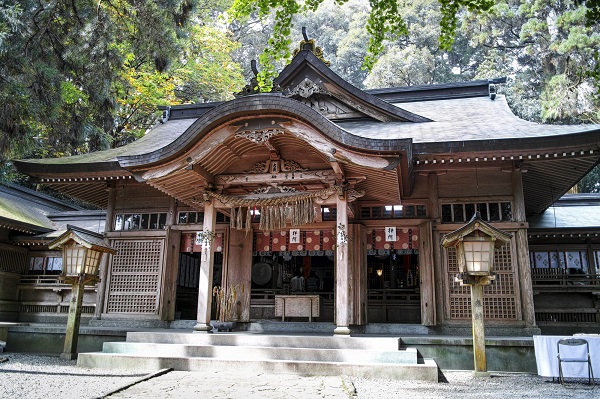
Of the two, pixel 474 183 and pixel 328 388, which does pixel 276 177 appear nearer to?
pixel 328 388

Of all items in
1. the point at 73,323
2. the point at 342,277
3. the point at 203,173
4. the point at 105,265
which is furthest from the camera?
the point at 105,265

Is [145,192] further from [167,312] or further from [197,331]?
[197,331]

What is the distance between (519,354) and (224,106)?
732 cm

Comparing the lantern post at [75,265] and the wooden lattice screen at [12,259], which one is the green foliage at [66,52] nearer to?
the lantern post at [75,265]

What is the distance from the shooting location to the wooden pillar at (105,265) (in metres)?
12.4

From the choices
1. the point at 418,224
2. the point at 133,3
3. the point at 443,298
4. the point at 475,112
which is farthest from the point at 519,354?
the point at 133,3

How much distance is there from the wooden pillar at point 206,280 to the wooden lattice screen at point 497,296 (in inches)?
211

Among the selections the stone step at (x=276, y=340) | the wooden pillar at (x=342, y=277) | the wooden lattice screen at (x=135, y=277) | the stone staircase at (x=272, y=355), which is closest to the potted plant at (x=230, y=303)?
the wooden lattice screen at (x=135, y=277)

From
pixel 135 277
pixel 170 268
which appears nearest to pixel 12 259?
pixel 135 277

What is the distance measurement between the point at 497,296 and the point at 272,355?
5.38m

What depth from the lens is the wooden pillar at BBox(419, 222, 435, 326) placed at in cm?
1059

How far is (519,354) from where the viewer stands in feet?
29.1

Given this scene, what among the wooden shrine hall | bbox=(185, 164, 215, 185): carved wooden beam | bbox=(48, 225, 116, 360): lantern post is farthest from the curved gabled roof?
bbox=(48, 225, 116, 360): lantern post

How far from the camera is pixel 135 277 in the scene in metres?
12.4
